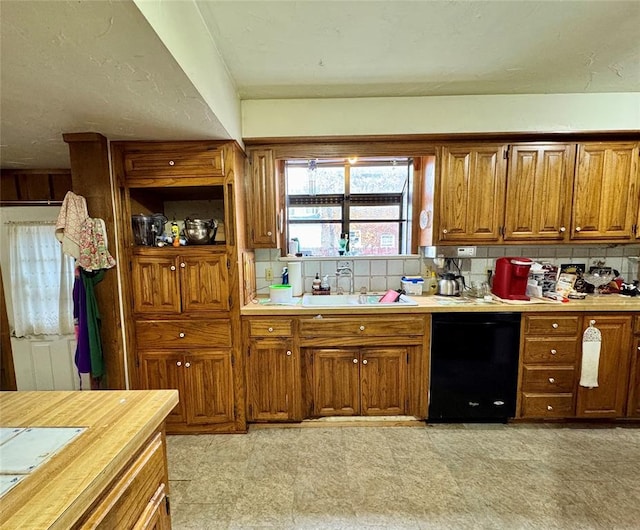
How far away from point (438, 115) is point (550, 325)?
5.85 feet

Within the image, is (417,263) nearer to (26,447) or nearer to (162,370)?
(162,370)

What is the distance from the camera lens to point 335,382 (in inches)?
88.4

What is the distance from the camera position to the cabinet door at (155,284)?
6.82ft

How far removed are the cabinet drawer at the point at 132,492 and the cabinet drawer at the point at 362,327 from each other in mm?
1290

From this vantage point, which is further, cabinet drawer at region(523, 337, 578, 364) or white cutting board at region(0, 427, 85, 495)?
cabinet drawer at region(523, 337, 578, 364)

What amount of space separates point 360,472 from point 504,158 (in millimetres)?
2483

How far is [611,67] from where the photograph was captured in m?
1.88

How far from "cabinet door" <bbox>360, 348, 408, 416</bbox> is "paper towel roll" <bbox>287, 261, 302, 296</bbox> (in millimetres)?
A: 791

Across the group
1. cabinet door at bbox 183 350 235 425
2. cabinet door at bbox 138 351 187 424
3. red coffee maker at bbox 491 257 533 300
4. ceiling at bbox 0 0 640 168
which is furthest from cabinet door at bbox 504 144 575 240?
cabinet door at bbox 138 351 187 424

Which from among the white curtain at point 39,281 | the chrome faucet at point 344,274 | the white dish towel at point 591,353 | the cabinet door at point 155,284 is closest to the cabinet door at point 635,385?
the white dish towel at point 591,353

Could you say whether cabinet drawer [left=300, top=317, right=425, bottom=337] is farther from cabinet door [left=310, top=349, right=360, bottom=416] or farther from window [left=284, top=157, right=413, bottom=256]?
window [left=284, top=157, right=413, bottom=256]

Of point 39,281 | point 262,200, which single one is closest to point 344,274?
point 262,200

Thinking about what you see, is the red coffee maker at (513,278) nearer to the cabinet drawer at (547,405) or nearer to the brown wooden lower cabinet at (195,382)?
the cabinet drawer at (547,405)

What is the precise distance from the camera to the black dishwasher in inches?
85.6
